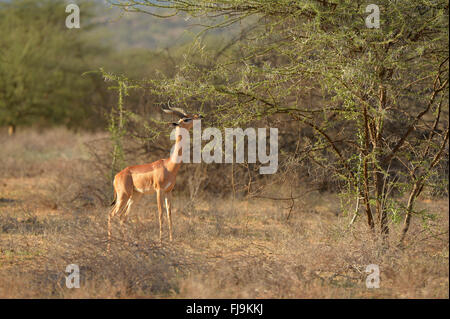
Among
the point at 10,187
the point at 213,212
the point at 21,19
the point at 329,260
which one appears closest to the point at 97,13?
the point at 21,19

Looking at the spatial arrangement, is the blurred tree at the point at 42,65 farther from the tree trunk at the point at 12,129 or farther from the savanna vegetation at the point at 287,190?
the savanna vegetation at the point at 287,190

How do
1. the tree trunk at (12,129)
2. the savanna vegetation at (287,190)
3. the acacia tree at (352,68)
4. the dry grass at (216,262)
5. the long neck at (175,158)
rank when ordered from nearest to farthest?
the dry grass at (216,262) < the savanna vegetation at (287,190) < the acacia tree at (352,68) < the long neck at (175,158) < the tree trunk at (12,129)

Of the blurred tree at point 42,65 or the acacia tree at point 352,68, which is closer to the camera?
the acacia tree at point 352,68

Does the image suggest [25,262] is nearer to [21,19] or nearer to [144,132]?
[144,132]

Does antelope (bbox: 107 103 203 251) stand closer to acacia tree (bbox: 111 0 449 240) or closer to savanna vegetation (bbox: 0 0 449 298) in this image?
savanna vegetation (bbox: 0 0 449 298)

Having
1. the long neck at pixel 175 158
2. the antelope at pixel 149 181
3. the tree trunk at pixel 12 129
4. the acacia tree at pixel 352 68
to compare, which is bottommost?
the antelope at pixel 149 181

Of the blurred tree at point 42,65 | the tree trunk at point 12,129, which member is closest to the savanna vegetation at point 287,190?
the blurred tree at point 42,65

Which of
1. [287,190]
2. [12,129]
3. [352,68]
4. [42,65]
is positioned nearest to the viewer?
[352,68]

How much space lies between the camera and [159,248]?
572 centimetres

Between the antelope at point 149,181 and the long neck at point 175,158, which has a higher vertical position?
the long neck at point 175,158

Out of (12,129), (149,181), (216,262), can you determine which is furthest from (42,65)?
(216,262)

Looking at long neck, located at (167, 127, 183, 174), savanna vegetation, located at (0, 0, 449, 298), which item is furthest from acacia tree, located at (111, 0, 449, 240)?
long neck, located at (167, 127, 183, 174)

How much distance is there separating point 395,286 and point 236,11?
3.71m

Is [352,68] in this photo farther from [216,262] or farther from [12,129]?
[12,129]
